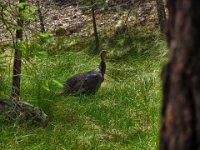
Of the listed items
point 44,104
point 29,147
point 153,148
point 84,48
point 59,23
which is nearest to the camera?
point 153,148

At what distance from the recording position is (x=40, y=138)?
5359 millimetres

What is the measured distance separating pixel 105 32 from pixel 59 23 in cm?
181

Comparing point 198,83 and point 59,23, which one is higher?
point 198,83

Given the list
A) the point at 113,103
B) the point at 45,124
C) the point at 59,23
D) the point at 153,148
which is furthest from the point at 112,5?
the point at 153,148

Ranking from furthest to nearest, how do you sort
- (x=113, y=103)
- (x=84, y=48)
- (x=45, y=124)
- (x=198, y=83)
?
(x=84, y=48) < (x=113, y=103) < (x=45, y=124) < (x=198, y=83)

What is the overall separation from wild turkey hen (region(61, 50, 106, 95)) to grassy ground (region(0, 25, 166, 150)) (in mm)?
161

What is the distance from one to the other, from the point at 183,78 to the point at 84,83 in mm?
6331

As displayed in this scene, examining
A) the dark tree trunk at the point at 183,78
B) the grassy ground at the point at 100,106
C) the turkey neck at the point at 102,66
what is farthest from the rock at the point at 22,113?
the dark tree trunk at the point at 183,78

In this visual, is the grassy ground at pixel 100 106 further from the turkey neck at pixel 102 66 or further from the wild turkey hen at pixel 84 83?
the turkey neck at pixel 102 66

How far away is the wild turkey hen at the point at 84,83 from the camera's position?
766 centimetres

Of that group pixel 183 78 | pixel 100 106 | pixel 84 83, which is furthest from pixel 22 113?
pixel 183 78

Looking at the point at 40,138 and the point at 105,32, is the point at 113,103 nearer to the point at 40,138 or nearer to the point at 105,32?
the point at 40,138

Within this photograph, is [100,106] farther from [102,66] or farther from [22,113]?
[102,66]

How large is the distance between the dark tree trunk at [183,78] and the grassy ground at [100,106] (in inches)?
128
